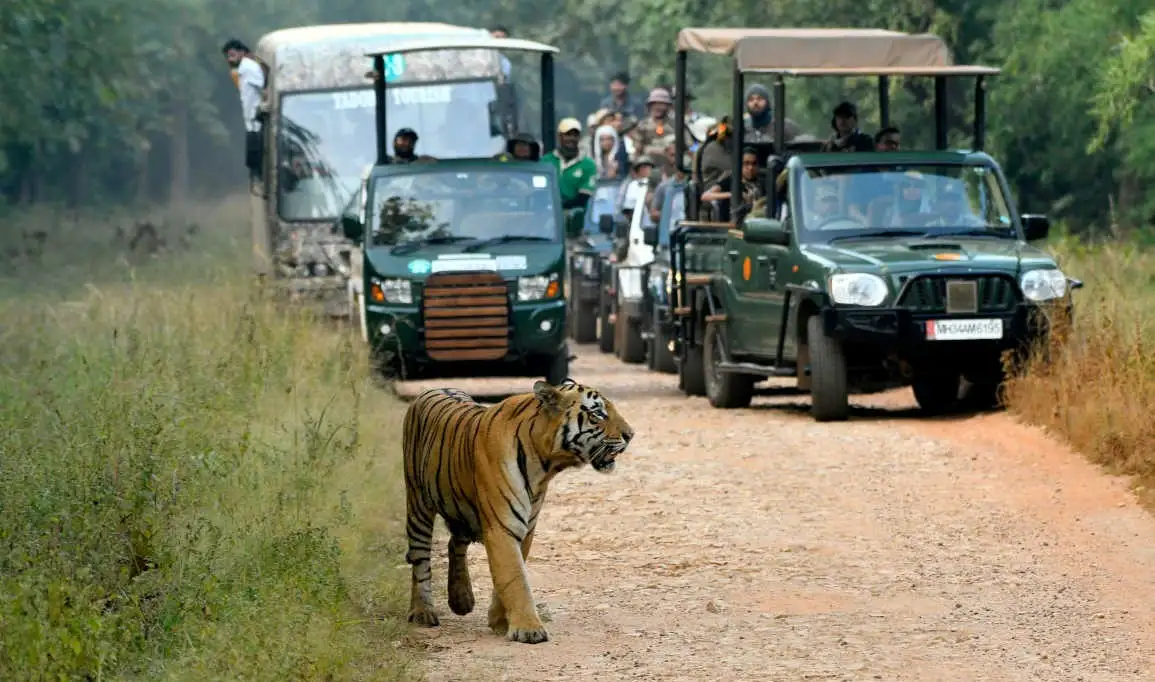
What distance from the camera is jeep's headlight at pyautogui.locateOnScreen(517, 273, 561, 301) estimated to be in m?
18.3

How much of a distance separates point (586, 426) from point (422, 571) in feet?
3.39

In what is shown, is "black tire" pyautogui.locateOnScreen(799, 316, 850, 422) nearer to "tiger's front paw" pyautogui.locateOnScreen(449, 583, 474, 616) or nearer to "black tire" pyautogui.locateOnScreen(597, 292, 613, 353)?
"tiger's front paw" pyautogui.locateOnScreen(449, 583, 474, 616)

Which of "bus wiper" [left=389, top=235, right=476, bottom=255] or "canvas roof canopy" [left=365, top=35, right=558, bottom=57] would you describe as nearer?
"bus wiper" [left=389, top=235, right=476, bottom=255]

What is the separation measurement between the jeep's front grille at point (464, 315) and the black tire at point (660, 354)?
342cm

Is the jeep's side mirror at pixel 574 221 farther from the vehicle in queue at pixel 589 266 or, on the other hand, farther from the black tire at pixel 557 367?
the vehicle in queue at pixel 589 266

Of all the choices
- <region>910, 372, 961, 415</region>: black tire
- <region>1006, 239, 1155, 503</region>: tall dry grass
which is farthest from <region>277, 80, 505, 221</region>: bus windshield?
<region>1006, 239, 1155, 503</region>: tall dry grass

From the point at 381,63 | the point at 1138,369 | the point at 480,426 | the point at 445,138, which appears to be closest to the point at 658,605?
the point at 480,426

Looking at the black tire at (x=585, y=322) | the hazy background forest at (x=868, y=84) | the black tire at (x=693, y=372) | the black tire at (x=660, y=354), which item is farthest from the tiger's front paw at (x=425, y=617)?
the black tire at (x=585, y=322)

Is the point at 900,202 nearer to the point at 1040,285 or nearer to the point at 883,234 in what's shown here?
the point at 883,234

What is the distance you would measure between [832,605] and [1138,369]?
5.19 m

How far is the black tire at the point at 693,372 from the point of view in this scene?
61.4 feet

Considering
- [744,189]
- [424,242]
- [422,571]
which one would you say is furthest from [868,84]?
[422,571]

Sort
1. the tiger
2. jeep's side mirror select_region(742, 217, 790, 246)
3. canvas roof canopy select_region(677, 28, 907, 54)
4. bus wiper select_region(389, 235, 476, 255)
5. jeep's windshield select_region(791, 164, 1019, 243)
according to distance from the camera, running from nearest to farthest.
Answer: the tiger → jeep's side mirror select_region(742, 217, 790, 246) → jeep's windshield select_region(791, 164, 1019, 243) → canvas roof canopy select_region(677, 28, 907, 54) → bus wiper select_region(389, 235, 476, 255)

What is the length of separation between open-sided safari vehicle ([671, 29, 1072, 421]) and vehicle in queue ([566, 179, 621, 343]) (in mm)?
7880
